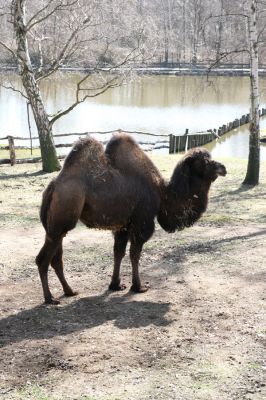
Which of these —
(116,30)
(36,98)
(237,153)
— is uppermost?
(116,30)

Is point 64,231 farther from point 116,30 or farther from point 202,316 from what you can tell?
point 116,30

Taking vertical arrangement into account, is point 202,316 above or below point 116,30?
below

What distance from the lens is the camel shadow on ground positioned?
6.09m

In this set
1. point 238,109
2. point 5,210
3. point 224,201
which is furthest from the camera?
point 238,109

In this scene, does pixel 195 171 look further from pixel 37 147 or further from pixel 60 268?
pixel 37 147

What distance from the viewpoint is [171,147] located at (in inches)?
1118

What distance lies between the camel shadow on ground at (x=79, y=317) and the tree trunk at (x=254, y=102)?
33.8 feet

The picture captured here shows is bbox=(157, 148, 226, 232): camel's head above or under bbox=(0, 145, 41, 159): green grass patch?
above

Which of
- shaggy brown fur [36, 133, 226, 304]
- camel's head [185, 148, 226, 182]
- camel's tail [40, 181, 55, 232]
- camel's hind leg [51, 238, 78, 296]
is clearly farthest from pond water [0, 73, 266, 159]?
camel's tail [40, 181, 55, 232]

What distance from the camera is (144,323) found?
6.32m

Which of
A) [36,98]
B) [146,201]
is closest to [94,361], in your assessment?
[146,201]

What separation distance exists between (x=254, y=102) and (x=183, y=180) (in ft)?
29.9

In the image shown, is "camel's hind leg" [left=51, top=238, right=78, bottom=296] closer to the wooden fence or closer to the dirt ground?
the dirt ground

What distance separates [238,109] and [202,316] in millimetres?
43494
